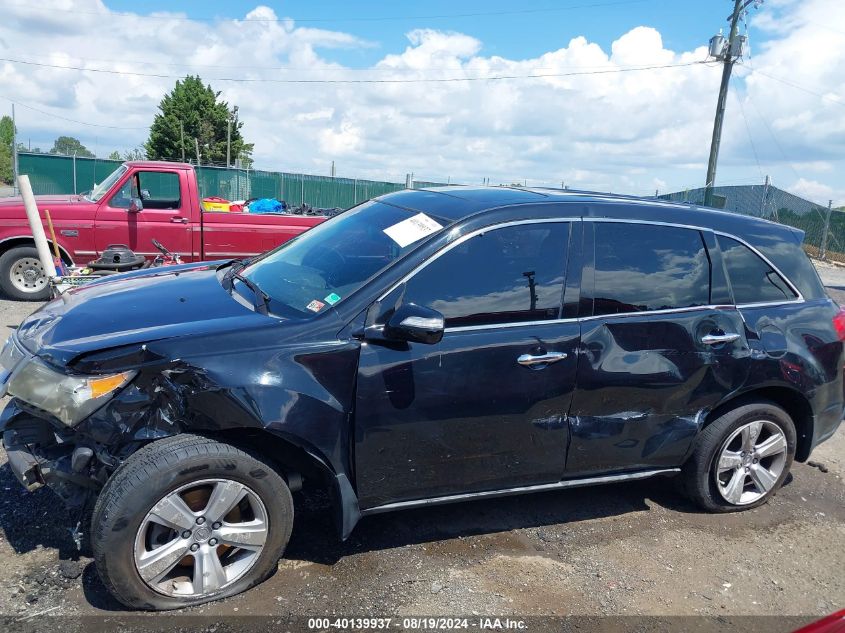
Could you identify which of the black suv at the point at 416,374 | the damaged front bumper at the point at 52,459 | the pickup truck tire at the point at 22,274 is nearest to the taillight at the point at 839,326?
the black suv at the point at 416,374

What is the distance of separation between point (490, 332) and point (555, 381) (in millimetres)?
442

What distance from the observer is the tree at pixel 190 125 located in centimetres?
5888

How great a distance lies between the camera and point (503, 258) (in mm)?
3457

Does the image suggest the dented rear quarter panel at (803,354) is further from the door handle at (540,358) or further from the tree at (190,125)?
the tree at (190,125)

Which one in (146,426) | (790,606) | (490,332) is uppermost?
(490,332)

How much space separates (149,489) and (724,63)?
27.1 m

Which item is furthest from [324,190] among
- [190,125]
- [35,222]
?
[190,125]

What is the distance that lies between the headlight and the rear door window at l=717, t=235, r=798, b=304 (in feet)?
10.8

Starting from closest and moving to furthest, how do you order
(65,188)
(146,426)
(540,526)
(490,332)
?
(146,426) → (490,332) → (540,526) → (65,188)

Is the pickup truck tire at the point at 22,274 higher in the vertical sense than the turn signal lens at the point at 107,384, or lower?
lower

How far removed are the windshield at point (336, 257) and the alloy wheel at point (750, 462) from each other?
230 centimetres

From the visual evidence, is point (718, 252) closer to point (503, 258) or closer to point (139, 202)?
point (503, 258)

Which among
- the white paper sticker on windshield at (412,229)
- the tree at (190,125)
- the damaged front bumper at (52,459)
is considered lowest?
the damaged front bumper at (52,459)

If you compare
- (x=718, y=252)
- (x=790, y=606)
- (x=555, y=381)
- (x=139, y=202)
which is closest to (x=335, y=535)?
(x=555, y=381)
